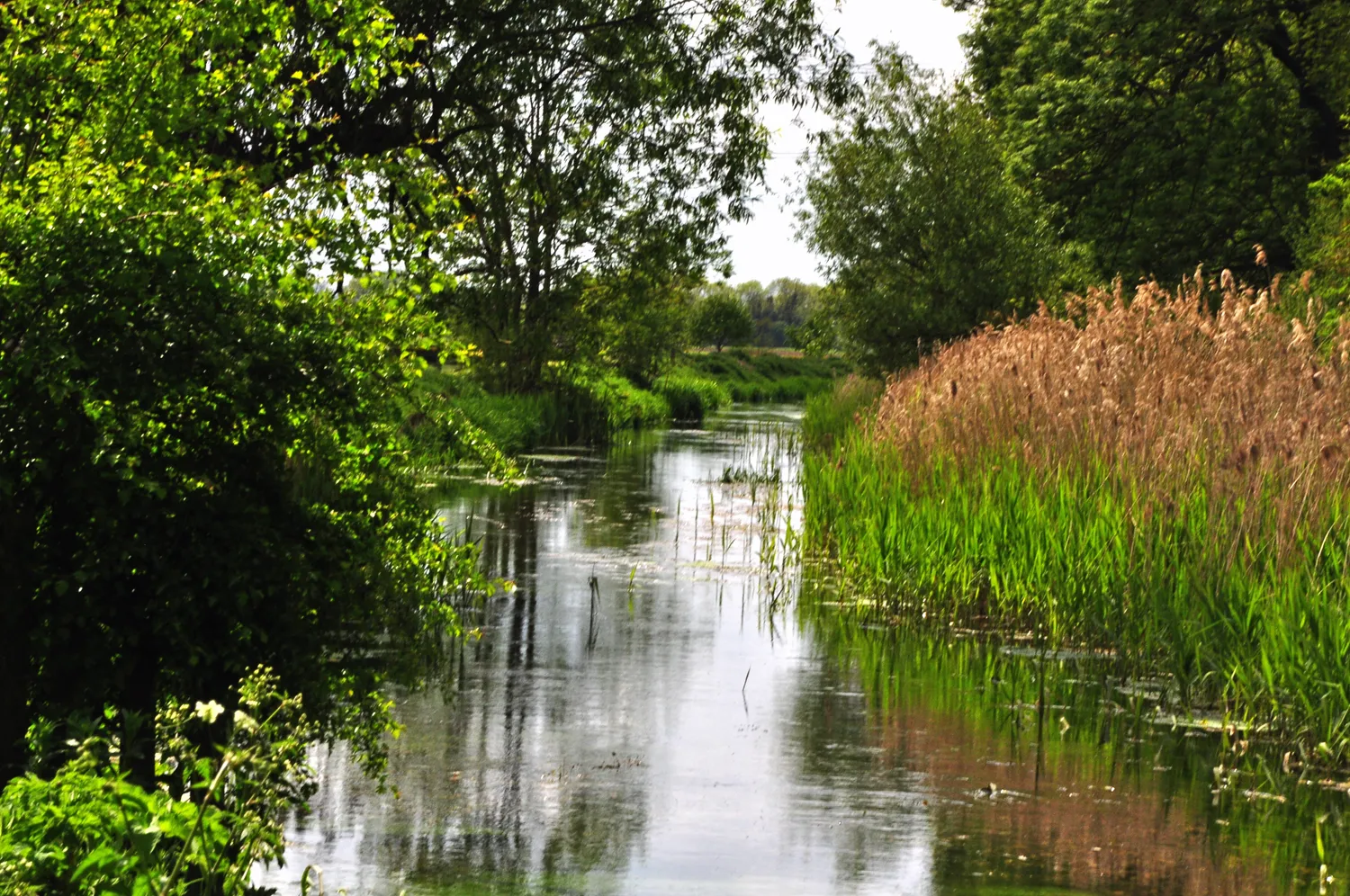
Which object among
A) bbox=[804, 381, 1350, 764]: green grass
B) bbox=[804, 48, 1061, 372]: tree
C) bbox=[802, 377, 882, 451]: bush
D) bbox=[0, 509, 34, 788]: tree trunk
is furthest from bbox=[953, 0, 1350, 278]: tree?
bbox=[0, 509, 34, 788]: tree trunk

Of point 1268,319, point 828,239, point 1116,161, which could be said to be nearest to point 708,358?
point 828,239

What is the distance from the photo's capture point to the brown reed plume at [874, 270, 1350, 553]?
29.4ft

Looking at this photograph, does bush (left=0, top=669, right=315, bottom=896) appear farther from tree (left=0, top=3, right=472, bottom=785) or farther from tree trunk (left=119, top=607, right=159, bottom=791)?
tree trunk (left=119, top=607, right=159, bottom=791)

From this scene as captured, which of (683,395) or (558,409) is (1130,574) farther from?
(683,395)

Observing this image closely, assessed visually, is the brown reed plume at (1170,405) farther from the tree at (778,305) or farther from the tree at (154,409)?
the tree at (778,305)

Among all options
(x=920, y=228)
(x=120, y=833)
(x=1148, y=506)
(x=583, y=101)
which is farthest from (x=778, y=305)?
(x=120, y=833)

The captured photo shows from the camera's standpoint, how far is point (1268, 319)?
10.5 metres

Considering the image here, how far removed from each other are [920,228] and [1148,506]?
22755 millimetres

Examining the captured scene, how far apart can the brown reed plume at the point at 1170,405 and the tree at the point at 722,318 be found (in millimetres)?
68666

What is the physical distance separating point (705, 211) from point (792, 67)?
2089 mm

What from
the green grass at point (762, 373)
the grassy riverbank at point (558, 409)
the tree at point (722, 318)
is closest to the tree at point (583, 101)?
the grassy riverbank at point (558, 409)

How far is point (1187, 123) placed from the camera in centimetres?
2753

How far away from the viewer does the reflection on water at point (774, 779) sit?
595 centimetres

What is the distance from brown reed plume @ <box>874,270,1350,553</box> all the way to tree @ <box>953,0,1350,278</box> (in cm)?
1482
